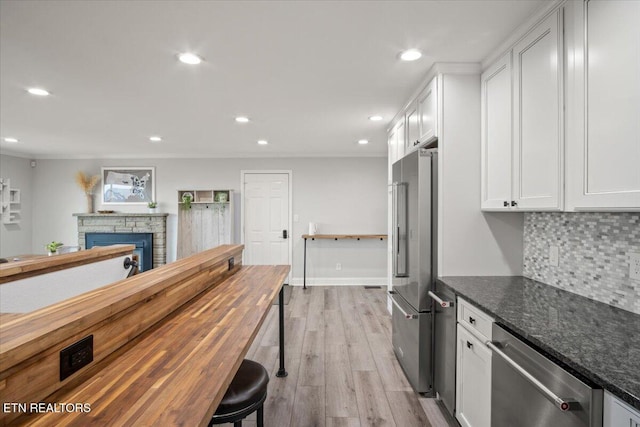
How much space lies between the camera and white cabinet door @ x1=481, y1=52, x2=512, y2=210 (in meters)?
1.87

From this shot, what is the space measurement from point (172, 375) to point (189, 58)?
1.94 m

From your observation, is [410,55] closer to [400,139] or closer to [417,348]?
[400,139]

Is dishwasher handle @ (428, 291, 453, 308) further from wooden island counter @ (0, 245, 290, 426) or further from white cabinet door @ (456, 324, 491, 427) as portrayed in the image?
wooden island counter @ (0, 245, 290, 426)

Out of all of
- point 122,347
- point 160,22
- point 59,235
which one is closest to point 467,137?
point 160,22

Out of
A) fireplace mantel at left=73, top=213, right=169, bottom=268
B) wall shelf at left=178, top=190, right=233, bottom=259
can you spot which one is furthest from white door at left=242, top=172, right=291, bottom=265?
fireplace mantel at left=73, top=213, right=169, bottom=268

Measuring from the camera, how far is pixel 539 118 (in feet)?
5.27

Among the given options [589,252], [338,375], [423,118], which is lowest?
[338,375]

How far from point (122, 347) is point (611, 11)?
222 centimetres

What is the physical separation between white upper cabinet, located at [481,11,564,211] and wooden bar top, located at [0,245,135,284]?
2.65 metres

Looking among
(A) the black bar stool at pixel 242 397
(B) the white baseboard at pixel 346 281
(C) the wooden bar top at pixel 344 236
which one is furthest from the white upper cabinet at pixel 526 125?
(B) the white baseboard at pixel 346 281

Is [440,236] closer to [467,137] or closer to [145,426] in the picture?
[467,137]

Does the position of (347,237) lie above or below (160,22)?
below

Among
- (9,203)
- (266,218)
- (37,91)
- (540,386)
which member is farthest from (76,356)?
(9,203)

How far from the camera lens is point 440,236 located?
2.16m
